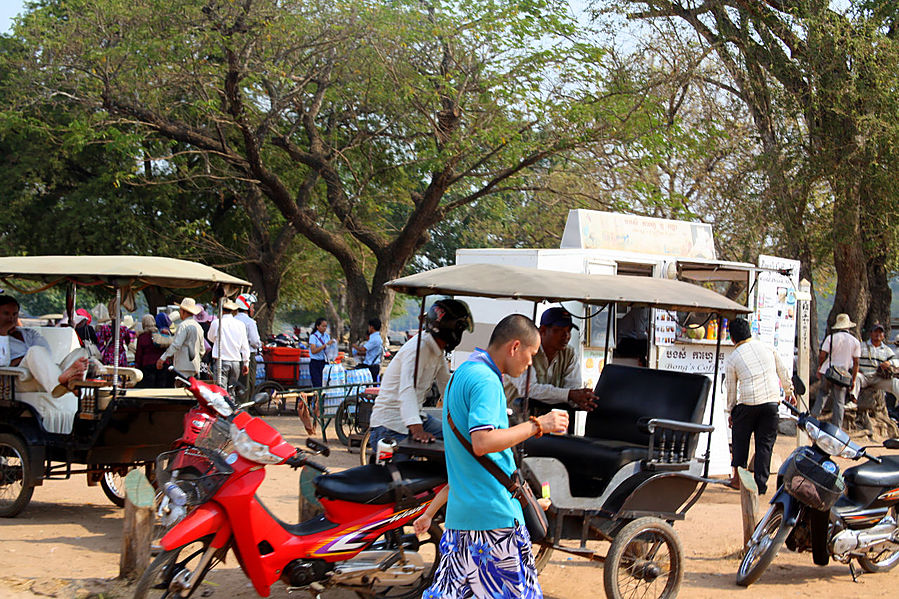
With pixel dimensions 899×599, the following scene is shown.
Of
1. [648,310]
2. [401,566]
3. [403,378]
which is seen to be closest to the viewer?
[401,566]

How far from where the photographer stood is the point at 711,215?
21000 millimetres

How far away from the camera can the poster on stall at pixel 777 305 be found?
37.8 ft

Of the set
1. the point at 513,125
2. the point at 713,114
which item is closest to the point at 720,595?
the point at 513,125

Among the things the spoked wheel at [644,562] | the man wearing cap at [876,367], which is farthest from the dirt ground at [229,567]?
the man wearing cap at [876,367]

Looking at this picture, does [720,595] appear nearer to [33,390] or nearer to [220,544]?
[220,544]

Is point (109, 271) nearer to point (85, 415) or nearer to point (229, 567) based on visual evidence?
point (85, 415)

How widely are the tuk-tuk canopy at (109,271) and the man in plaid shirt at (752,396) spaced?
498 centimetres

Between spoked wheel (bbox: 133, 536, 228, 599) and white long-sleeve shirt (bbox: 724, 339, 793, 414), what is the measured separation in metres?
5.71

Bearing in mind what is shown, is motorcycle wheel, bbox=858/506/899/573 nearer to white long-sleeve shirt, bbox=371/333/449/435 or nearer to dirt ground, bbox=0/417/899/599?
dirt ground, bbox=0/417/899/599

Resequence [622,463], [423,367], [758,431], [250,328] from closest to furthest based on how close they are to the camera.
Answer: [622,463] → [423,367] → [758,431] → [250,328]

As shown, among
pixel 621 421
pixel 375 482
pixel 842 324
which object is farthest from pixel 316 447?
pixel 842 324

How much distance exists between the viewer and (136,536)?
6.19 meters

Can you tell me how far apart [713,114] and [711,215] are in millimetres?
2378

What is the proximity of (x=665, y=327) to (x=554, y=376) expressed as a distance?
322cm
